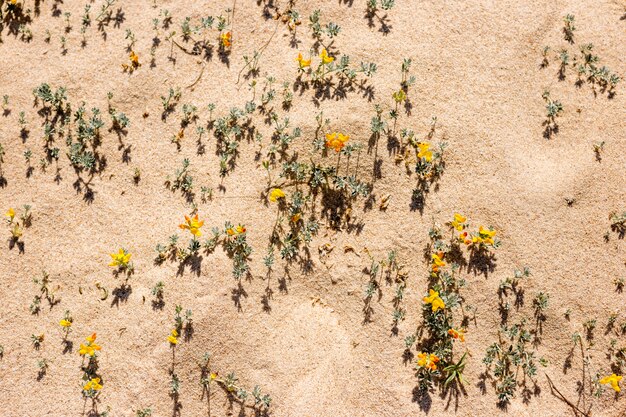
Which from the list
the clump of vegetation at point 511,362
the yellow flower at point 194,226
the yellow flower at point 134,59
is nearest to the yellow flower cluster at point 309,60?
the yellow flower at point 134,59

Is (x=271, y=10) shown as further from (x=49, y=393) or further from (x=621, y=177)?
(x=49, y=393)

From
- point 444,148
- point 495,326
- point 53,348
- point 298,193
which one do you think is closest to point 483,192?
point 444,148

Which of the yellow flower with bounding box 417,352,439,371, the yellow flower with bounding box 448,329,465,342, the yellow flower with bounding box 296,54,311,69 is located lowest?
the yellow flower with bounding box 417,352,439,371

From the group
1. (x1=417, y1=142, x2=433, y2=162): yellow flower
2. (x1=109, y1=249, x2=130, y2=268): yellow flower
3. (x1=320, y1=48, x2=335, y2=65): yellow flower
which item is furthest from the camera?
(x1=320, y1=48, x2=335, y2=65): yellow flower

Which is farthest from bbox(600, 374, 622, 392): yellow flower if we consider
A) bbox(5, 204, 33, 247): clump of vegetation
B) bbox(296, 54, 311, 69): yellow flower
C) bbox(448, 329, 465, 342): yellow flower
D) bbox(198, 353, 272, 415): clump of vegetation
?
bbox(5, 204, 33, 247): clump of vegetation

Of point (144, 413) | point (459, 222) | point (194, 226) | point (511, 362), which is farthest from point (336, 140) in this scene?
point (144, 413)

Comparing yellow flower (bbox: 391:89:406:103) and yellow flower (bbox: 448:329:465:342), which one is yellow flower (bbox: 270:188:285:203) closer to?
yellow flower (bbox: 391:89:406:103)

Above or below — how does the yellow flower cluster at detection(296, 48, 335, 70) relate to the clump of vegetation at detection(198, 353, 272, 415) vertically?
above
